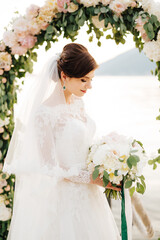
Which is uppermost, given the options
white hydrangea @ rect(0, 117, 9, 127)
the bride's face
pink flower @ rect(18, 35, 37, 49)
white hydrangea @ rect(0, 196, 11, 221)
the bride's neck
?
pink flower @ rect(18, 35, 37, 49)

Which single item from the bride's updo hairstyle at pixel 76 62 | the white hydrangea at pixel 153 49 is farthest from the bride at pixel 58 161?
the white hydrangea at pixel 153 49

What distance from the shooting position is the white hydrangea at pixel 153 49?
8.43ft

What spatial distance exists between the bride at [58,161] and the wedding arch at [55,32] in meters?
0.31

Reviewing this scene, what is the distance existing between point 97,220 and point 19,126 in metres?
0.91

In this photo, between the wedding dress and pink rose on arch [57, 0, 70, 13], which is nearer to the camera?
the wedding dress

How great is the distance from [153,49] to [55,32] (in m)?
0.81

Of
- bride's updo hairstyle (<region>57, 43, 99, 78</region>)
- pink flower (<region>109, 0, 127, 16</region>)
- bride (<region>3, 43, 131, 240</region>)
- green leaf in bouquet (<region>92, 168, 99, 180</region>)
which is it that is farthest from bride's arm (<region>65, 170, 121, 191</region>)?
pink flower (<region>109, 0, 127, 16</region>)

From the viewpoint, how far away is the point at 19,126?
2740 mm

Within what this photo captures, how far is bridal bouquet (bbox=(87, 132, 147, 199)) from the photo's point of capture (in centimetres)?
231

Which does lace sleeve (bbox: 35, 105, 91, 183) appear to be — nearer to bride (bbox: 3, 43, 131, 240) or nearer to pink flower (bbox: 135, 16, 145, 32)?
bride (bbox: 3, 43, 131, 240)

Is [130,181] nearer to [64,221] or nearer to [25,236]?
[64,221]

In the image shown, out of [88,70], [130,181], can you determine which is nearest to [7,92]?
[88,70]

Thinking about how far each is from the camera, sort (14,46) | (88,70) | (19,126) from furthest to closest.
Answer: (14,46)
(19,126)
(88,70)

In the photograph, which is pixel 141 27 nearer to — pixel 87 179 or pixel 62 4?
pixel 62 4
